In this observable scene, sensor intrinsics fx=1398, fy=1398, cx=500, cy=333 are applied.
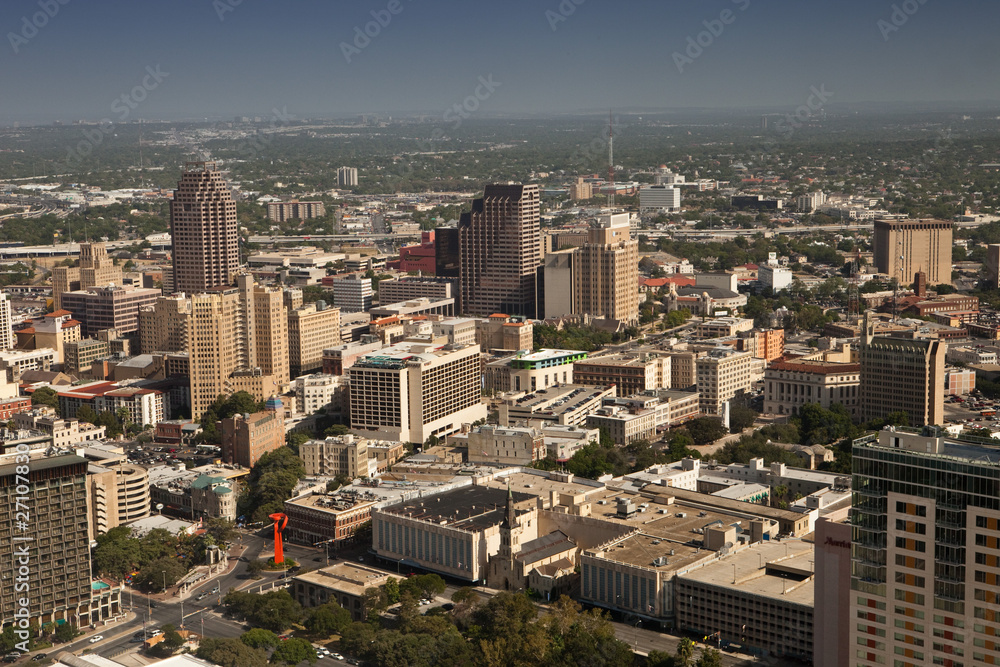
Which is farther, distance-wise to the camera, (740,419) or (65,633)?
(740,419)

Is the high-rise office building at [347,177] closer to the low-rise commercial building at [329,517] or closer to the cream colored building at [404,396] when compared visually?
the cream colored building at [404,396]

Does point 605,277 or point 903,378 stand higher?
point 605,277

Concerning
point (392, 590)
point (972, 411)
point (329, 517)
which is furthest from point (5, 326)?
point (972, 411)

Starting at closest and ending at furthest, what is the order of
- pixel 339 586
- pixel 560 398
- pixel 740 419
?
1. pixel 339 586
2. pixel 740 419
3. pixel 560 398

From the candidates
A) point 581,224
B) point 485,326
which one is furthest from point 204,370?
point 581,224

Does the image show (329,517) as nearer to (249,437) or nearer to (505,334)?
(249,437)
